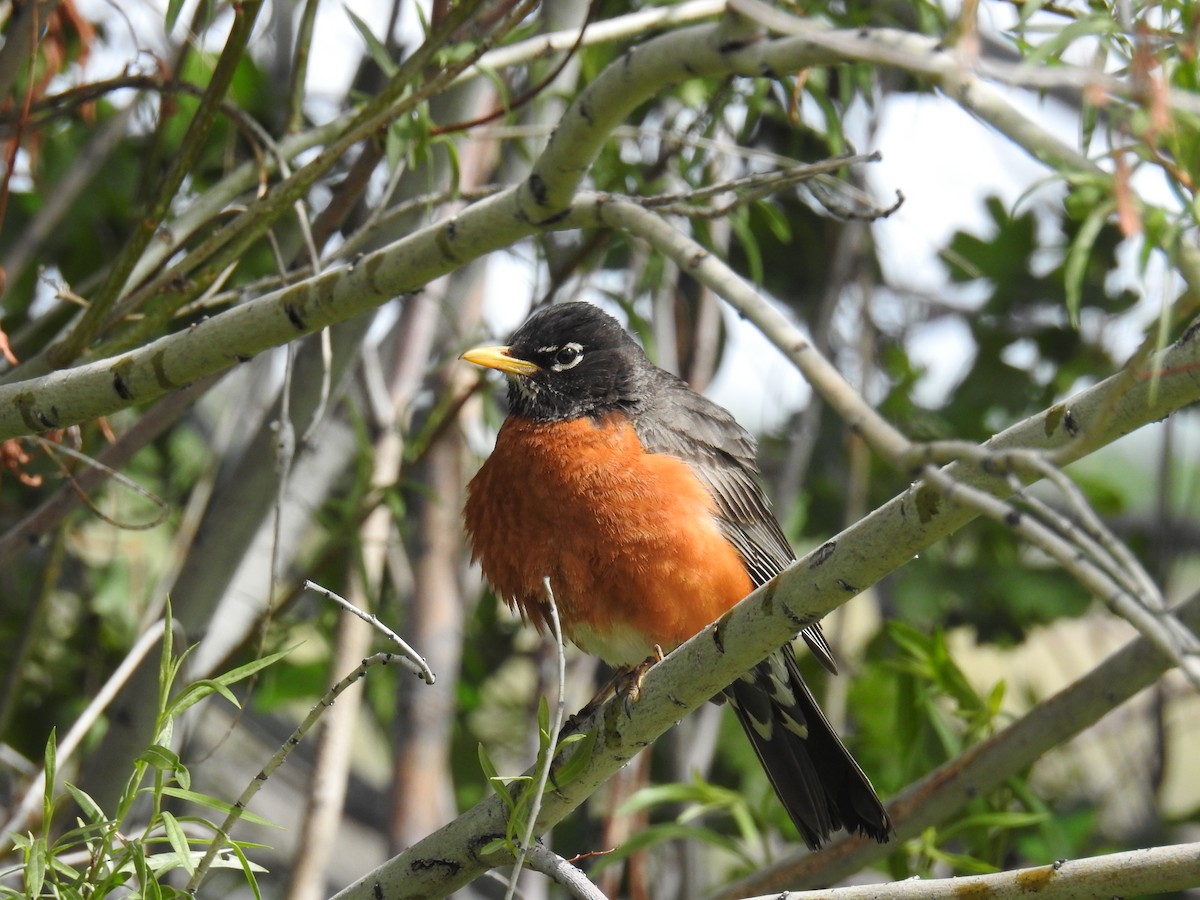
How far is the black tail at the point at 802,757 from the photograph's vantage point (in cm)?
329

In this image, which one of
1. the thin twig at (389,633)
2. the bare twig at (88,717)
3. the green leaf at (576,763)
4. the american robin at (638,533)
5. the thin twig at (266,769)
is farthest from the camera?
the american robin at (638,533)

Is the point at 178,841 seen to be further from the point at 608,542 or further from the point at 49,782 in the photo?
the point at 608,542

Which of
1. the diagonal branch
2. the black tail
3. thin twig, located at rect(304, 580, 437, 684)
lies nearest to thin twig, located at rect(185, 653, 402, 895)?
thin twig, located at rect(304, 580, 437, 684)

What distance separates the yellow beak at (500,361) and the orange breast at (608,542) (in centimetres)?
27

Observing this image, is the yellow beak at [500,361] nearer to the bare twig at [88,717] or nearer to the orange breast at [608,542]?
the orange breast at [608,542]

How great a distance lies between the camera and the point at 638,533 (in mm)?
3439

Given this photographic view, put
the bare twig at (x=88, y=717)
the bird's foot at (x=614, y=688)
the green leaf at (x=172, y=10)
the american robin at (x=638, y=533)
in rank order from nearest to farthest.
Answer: the green leaf at (x=172, y=10)
the bare twig at (x=88, y=717)
the bird's foot at (x=614, y=688)
the american robin at (x=638, y=533)

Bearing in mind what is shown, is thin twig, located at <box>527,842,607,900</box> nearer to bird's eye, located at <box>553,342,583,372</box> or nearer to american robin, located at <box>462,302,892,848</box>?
american robin, located at <box>462,302,892,848</box>

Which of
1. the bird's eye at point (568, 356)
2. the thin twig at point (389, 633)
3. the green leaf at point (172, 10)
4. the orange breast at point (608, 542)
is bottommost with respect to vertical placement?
the thin twig at point (389, 633)

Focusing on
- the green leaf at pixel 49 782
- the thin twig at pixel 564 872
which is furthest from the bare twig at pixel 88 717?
the thin twig at pixel 564 872

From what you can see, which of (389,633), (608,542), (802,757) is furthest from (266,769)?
(802,757)

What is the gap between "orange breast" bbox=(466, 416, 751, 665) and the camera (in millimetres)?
3438

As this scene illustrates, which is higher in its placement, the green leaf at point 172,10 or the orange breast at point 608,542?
the green leaf at point 172,10

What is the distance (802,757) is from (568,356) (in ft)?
4.54
